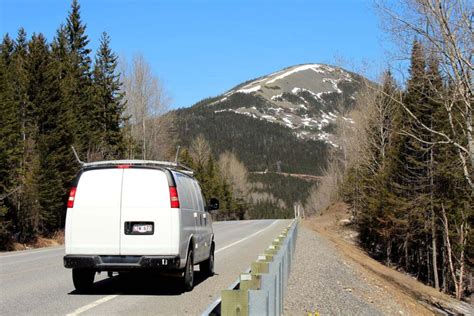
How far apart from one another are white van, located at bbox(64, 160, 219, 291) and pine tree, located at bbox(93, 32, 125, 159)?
37847mm

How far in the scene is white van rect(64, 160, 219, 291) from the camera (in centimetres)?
912

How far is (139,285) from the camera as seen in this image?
1098cm

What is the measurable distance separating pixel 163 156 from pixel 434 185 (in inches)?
1408

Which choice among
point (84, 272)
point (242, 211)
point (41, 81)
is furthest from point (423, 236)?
point (242, 211)

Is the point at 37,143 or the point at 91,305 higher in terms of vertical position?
the point at 37,143

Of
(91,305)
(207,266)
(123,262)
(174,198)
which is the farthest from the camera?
(207,266)

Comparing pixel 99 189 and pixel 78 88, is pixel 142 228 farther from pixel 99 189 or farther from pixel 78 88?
pixel 78 88

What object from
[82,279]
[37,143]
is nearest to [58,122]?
[37,143]

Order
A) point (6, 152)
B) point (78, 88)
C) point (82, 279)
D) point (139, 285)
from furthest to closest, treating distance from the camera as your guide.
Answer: point (78, 88) < point (6, 152) < point (139, 285) < point (82, 279)

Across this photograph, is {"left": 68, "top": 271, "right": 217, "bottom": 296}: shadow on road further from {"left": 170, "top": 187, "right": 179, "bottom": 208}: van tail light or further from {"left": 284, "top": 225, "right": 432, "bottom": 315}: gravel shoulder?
{"left": 284, "top": 225, "right": 432, "bottom": 315}: gravel shoulder

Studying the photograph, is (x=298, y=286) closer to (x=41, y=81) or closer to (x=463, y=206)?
(x=463, y=206)

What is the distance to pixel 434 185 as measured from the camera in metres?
33.7

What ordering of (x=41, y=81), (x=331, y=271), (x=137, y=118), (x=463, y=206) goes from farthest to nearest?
(x=137, y=118)
(x=41, y=81)
(x=463, y=206)
(x=331, y=271)

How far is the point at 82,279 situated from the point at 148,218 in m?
1.92
